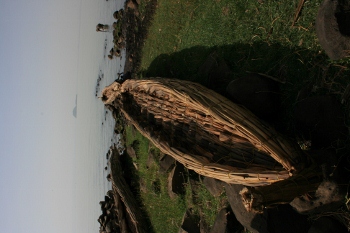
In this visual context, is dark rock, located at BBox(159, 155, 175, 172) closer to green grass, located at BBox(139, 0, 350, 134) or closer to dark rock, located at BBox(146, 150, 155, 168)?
dark rock, located at BBox(146, 150, 155, 168)

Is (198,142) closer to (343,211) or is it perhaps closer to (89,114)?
(343,211)

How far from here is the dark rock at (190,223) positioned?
297 centimetres

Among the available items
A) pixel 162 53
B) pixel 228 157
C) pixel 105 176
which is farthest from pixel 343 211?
pixel 105 176

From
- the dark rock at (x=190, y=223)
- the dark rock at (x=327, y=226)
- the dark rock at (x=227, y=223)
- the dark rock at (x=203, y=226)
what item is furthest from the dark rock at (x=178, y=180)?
the dark rock at (x=327, y=226)

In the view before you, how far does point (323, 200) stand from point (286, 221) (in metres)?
0.28

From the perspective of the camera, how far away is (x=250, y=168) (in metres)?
1.74

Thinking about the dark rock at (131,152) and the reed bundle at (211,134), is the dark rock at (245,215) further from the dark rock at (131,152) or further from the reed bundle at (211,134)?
the dark rock at (131,152)

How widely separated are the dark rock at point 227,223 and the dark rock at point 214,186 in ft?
0.47

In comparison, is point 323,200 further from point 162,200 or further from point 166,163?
point 162,200

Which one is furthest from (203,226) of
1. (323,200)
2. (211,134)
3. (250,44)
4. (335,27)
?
(335,27)

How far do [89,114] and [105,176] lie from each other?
3.05 feet

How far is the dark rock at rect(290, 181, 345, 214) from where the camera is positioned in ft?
5.56

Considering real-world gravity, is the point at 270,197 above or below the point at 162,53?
below

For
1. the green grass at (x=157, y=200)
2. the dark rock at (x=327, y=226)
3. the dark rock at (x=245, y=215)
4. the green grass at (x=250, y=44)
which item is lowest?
the green grass at (x=157, y=200)
